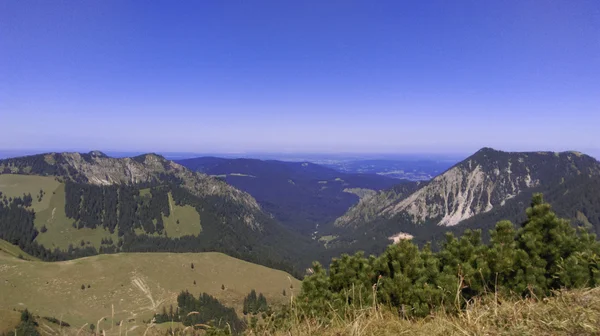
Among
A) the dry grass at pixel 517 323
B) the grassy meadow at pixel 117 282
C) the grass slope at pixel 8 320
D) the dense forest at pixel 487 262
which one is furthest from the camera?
the grassy meadow at pixel 117 282

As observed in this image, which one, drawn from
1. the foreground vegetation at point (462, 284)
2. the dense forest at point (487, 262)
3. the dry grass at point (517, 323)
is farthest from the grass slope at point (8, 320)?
the dry grass at point (517, 323)

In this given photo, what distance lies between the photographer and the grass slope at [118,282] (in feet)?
341

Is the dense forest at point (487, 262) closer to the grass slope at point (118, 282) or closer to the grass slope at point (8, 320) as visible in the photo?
the grass slope at point (8, 320)

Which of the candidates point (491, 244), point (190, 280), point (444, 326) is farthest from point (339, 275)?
point (190, 280)

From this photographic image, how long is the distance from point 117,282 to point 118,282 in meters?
0.33

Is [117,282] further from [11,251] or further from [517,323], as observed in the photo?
[517,323]

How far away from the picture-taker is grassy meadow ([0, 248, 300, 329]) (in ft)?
341

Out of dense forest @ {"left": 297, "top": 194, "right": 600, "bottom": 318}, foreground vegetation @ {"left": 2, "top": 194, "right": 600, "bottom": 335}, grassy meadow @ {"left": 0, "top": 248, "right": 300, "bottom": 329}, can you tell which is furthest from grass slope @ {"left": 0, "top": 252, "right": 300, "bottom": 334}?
dense forest @ {"left": 297, "top": 194, "right": 600, "bottom": 318}

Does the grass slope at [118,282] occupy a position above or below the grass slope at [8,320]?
below

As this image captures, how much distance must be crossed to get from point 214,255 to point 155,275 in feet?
115

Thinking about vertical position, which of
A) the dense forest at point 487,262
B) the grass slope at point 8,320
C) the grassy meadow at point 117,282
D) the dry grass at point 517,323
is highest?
the dry grass at point 517,323

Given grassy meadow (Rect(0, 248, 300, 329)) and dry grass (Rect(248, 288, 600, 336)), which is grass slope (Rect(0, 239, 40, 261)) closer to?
grassy meadow (Rect(0, 248, 300, 329))

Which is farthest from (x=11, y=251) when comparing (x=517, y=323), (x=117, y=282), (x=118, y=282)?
(x=517, y=323)

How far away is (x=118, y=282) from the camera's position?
123062mm
